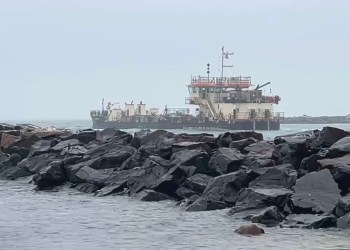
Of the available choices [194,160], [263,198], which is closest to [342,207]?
[263,198]

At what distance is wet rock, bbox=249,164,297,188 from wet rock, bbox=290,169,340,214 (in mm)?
690

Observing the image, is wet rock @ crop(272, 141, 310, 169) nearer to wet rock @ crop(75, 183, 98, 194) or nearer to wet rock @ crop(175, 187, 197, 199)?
wet rock @ crop(175, 187, 197, 199)

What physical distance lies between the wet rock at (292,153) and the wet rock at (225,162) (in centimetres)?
100

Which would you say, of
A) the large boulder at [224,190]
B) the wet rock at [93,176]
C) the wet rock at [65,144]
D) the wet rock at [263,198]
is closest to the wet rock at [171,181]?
the large boulder at [224,190]

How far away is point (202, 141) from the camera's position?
2550cm

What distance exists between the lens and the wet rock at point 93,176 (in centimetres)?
2280

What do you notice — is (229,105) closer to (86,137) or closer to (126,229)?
(86,137)

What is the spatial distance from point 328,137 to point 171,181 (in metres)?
4.94

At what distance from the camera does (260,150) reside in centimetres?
2286

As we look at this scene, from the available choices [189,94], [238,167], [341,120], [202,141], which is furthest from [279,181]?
[341,120]

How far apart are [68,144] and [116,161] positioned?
537cm

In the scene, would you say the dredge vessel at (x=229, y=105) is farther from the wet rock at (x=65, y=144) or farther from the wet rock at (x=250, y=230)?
the wet rock at (x=250, y=230)

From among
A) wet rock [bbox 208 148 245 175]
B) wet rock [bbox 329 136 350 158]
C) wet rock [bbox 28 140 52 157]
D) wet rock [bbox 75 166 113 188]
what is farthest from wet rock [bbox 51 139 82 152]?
wet rock [bbox 329 136 350 158]

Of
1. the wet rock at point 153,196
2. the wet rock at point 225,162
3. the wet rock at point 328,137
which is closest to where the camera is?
the wet rock at point 153,196
